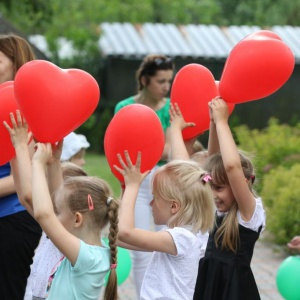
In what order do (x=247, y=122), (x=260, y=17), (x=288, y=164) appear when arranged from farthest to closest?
(x=260, y=17) < (x=247, y=122) < (x=288, y=164)

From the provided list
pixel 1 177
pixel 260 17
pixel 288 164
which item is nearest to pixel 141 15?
pixel 260 17

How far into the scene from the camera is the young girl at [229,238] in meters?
3.59

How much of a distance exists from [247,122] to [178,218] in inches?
580

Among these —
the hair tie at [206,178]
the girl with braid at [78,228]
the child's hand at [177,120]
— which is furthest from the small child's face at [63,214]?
the child's hand at [177,120]

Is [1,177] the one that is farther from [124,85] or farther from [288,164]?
[124,85]

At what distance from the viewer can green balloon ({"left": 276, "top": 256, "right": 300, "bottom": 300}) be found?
469cm

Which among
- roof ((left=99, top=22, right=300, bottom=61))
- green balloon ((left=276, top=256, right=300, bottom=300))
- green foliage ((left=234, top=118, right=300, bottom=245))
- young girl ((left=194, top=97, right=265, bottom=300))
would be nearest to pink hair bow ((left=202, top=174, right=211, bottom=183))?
young girl ((left=194, top=97, right=265, bottom=300))

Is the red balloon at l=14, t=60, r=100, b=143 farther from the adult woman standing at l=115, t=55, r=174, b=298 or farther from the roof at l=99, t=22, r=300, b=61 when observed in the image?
the roof at l=99, t=22, r=300, b=61

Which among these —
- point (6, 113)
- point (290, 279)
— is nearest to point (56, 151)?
point (6, 113)

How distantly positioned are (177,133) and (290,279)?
4.66 feet

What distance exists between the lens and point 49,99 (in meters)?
3.12

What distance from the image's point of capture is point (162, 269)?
3.28 metres

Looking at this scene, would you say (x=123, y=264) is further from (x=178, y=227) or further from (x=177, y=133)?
(x=178, y=227)

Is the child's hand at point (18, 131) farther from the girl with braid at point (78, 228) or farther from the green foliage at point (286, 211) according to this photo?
the green foliage at point (286, 211)
